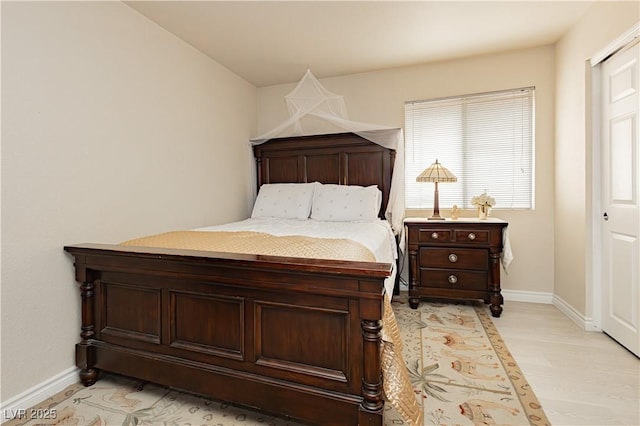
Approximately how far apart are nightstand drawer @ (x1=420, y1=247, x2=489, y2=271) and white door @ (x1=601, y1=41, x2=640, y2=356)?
863 millimetres

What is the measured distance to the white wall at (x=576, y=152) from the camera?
2469 mm

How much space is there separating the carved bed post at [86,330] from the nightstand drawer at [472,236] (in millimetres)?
2881

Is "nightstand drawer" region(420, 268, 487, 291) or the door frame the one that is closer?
the door frame

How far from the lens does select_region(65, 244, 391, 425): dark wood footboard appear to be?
1.33m

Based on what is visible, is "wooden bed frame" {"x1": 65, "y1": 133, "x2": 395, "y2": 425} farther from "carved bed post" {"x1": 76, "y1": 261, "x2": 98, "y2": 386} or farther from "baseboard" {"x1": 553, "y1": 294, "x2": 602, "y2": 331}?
"baseboard" {"x1": 553, "y1": 294, "x2": 602, "y2": 331}

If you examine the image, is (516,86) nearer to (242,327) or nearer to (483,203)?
(483,203)

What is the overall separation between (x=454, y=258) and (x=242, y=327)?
2201mm

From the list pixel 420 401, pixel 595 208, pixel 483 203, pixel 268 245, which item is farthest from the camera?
pixel 483 203

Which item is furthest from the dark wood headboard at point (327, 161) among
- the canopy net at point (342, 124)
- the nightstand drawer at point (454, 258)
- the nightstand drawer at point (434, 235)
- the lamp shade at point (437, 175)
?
the nightstand drawer at point (454, 258)

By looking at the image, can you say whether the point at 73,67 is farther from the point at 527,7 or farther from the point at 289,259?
the point at 527,7

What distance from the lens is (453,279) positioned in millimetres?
3000

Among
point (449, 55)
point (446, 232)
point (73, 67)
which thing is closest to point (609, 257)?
point (446, 232)

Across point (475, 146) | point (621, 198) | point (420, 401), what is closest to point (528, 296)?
point (621, 198)

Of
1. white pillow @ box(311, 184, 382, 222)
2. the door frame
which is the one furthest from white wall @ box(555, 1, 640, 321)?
white pillow @ box(311, 184, 382, 222)
